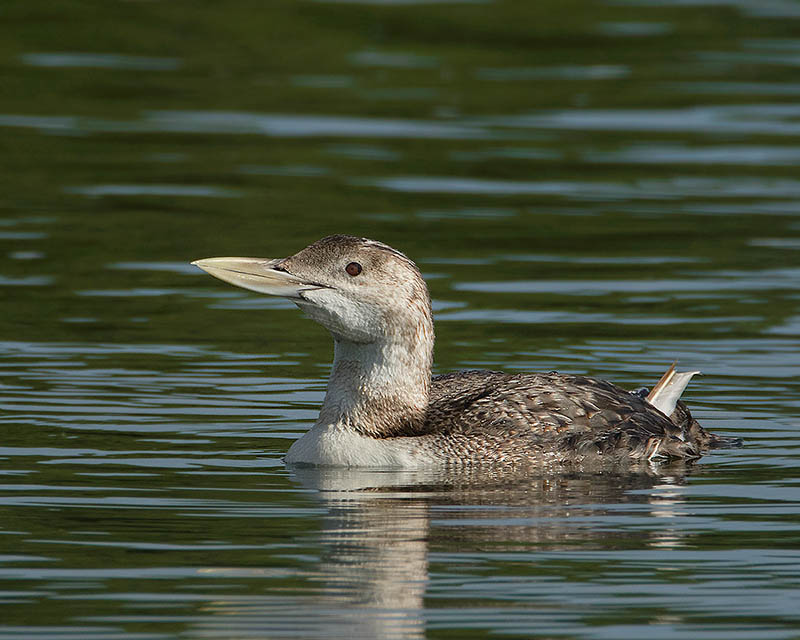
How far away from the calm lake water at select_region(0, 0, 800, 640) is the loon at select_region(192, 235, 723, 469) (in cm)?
20

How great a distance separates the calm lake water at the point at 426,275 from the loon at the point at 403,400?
7.9 inches

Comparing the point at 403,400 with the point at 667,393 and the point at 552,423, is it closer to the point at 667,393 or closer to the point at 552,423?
the point at 552,423

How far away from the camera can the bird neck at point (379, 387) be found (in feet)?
33.0

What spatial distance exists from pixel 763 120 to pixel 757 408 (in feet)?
42.4

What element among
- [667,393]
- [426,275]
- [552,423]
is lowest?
[552,423]

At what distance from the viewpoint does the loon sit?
980cm

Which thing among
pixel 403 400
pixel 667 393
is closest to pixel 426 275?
pixel 667 393

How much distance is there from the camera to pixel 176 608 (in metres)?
7.24

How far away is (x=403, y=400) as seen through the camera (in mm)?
10125

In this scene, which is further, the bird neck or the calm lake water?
the bird neck

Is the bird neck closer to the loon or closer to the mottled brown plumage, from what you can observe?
the loon

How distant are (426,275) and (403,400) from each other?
227 inches

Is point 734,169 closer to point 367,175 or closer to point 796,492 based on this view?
point 367,175

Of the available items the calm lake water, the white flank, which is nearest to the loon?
the calm lake water
